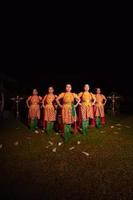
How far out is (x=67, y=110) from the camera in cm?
1254

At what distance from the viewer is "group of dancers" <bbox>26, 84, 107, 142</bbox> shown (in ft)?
41.3

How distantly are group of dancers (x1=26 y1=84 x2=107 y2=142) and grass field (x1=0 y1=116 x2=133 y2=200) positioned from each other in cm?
66

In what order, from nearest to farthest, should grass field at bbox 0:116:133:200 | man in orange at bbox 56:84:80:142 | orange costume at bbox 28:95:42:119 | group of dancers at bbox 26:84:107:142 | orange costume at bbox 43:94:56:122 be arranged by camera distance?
grass field at bbox 0:116:133:200
man in orange at bbox 56:84:80:142
group of dancers at bbox 26:84:107:142
orange costume at bbox 43:94:56:122
orange costume at bbox 28:95:42:119

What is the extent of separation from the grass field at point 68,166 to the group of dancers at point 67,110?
658 millimetres

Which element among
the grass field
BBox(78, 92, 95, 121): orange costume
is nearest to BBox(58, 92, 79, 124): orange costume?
the grass field

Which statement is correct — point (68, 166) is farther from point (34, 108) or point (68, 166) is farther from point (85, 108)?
point (34, 108)

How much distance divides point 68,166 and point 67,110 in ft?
12.7

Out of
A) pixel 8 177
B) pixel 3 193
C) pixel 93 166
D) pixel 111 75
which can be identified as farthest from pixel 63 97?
pixel 111 75

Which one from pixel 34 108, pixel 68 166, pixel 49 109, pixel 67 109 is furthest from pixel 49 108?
pixel 68 166

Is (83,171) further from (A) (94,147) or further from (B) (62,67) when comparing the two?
(B) (62,67)

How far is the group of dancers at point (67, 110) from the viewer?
496 inches

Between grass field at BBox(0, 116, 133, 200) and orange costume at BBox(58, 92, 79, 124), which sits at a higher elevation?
orange costume at BBox(58, 92, 79, 124)

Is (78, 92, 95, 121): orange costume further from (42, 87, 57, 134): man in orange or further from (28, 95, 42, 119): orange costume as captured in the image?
(28, 95, 42, 119): orange costume

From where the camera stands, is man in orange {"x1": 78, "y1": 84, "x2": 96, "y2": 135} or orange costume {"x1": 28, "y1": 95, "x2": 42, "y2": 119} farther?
orange costume {"x1": 28, "y1": 95, "x2": 42, "y2": 119}
